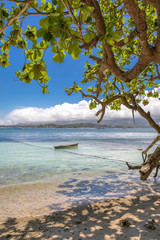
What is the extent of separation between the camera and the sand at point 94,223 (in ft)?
10.6

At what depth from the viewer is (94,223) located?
3.80 m

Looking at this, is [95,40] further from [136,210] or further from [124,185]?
[124,185]

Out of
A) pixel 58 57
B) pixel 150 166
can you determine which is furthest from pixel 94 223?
pixel 58 57

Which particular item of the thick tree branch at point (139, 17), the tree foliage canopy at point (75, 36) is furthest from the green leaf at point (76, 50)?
the thick tree branch at point (139, 17)

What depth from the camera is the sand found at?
3240 mm

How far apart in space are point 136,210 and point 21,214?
3208 millimetres

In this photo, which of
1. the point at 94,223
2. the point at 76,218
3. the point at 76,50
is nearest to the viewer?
the point at 76,50

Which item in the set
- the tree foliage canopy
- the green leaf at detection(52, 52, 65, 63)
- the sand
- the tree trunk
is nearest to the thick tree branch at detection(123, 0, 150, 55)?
the tree foliage canopy

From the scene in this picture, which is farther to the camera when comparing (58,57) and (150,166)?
(150,166)

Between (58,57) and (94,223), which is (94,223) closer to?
(94,223)

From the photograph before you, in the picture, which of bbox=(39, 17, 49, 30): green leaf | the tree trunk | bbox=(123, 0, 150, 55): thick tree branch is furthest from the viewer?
the tree trunk

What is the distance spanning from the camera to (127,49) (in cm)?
579

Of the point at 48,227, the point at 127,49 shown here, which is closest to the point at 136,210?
the point at 48,227

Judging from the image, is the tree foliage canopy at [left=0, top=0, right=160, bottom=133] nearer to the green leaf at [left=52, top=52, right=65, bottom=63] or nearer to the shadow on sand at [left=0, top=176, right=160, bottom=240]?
the green leaf at [left=52, top=52, right=65, bottom=63]
